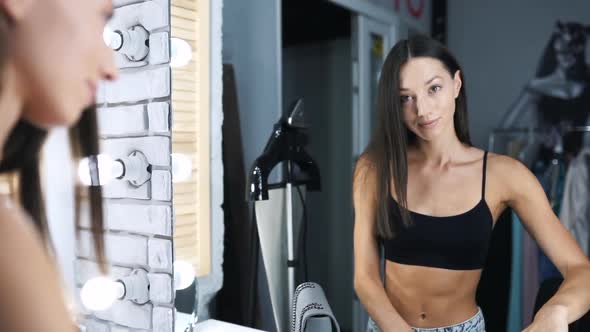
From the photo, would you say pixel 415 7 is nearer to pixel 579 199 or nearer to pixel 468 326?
pixel 468 326

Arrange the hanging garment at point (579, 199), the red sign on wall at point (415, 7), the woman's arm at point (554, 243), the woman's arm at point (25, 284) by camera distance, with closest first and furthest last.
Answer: the woman's arm at point (25, 284) → the woman's arm at point (554, 243) → the red sign on wall at point (415, 7) → the hanging garment at point (579, 199)

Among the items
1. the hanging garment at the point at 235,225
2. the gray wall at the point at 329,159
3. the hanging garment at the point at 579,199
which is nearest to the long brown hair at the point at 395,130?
the gray wall at the point at 329,159

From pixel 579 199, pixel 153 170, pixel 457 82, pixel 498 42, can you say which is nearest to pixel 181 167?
pixel 153 170

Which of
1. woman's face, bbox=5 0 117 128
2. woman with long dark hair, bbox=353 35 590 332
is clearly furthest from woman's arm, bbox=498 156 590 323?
woman's face, bbox=5 0 117 128

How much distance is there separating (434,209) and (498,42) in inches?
26.9

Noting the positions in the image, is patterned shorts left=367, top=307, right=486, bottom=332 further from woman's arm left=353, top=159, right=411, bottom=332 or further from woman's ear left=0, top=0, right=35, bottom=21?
woman's ear left=0, top=0, right=35, bottom=21

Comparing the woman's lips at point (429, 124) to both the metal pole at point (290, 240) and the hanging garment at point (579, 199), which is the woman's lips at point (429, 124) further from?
the hanging garment at point (579, 199)

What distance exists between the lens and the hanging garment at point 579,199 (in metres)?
1.28

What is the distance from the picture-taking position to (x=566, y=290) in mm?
536

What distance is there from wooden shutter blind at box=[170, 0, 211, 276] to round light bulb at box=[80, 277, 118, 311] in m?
0.10

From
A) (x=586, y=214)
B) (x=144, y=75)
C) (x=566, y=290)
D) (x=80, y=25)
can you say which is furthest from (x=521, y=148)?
(x=80, y=25)

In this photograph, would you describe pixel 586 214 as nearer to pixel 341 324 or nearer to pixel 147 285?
pixel 341 324

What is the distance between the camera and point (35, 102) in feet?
0.88

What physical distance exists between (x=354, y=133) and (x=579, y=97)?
1.06 m
